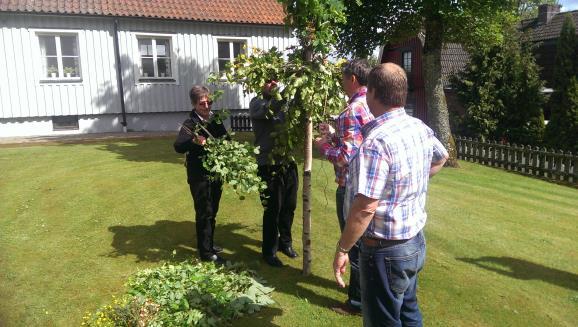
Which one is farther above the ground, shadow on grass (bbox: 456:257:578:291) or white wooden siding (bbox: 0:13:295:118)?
white wooden siding (bbox: 0:13:295:118)

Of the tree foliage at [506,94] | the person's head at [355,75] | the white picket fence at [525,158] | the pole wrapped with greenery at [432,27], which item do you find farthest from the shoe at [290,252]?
the tree foliage at [506,94]

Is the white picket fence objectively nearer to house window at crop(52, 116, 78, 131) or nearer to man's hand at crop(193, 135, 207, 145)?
man's hand at crop(193, 135, 207, 145)

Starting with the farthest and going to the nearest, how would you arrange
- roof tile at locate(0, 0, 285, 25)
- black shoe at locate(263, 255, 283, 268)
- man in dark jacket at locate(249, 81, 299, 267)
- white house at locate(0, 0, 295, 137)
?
white house at locate(0, 0, 295, 137)
roof tile at locate(0, 0, 285, 25)
black shoe at locate(263, 255, 283, 268)
man in dark jacket at locate(249, 81, 299, 267)

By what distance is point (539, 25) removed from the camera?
1071 inches

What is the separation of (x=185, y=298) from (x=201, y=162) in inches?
61.8


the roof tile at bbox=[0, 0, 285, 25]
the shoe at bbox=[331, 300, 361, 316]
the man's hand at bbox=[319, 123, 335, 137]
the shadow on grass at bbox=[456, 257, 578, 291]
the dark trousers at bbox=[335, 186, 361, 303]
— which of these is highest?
the roof tile at bbox=[0, 0, 285, 25]

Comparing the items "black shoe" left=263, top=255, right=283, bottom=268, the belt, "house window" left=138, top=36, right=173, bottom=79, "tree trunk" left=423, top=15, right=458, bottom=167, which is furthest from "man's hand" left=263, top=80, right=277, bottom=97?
"house window" left=138, top=36, right=173, bottom=79

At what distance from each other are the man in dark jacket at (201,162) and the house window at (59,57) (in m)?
Answer: 13.5

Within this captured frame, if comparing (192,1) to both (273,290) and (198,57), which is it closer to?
(198,57)

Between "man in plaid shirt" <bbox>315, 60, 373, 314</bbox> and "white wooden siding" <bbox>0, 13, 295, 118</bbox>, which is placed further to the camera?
"white wooden siding" <bbox>0, 13, 295, 118</bbox>

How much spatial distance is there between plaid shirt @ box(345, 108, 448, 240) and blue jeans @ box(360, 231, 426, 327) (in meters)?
0.08

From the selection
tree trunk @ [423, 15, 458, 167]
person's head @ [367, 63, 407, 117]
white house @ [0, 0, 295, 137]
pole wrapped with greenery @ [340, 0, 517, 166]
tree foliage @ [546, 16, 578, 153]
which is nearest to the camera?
person's head @ [367, 63, 407, 117]

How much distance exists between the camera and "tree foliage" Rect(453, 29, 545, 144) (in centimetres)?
1953

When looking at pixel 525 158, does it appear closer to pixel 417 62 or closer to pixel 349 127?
pixel 349 127
